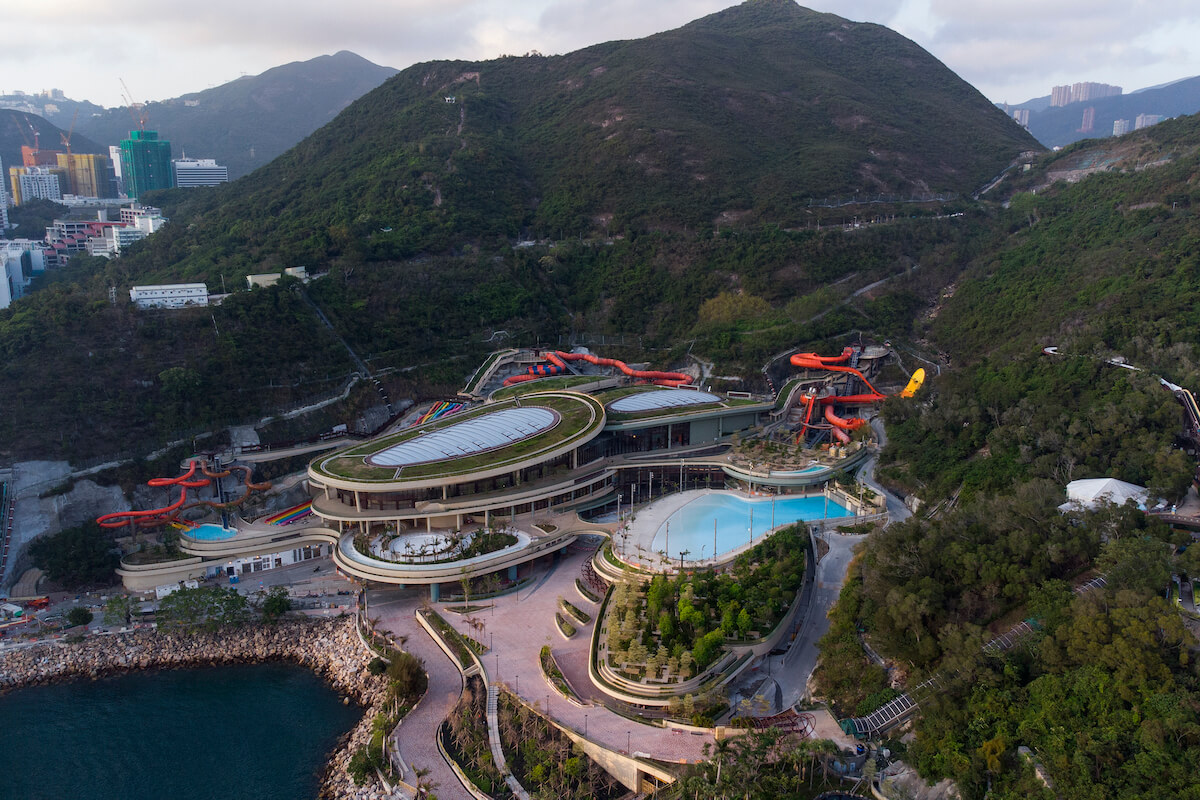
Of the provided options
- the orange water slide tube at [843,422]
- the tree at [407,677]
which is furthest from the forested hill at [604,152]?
the tree at [407,677]

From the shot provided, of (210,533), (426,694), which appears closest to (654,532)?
(426,694)

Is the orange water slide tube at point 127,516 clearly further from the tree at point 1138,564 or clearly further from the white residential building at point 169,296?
the tree at point 1138,564

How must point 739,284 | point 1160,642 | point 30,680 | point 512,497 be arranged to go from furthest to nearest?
point 739,284 < point 512,497 < point 30,680 < point 1160,642

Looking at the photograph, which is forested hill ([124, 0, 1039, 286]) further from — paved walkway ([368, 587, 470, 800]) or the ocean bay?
the ocean bay

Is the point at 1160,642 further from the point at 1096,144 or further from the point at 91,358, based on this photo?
the point at 1096,144

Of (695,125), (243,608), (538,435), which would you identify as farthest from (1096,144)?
(243,608)

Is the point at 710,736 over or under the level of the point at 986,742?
under

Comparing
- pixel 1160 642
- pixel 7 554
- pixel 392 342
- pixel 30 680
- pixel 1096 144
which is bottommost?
pixel 30 680
